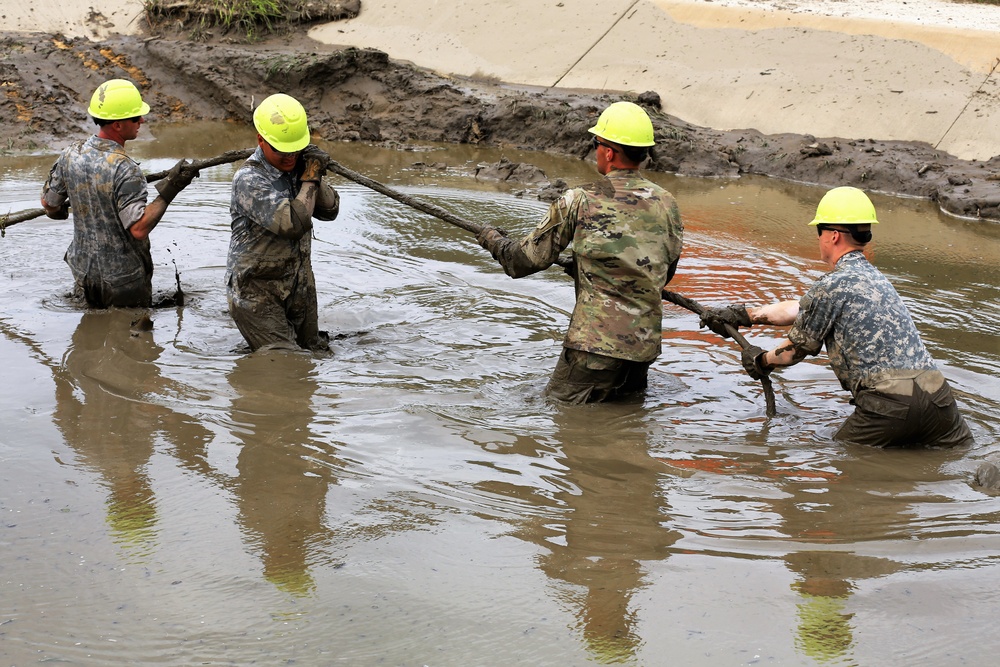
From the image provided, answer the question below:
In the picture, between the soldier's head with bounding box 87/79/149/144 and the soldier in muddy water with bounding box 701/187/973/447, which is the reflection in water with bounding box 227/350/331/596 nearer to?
the soldier's head with bounding box 87/79/149/144

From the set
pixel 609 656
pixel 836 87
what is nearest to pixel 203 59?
pixel 836 87

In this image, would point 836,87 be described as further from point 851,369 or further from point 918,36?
point 851,369

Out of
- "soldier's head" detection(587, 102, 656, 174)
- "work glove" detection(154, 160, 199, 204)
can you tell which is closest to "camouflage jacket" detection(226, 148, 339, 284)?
"work glove" detection(154, 160, 199, 204)

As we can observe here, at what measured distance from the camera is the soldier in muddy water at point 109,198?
6.20m

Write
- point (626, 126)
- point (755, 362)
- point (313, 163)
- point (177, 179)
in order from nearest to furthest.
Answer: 1. point (626, 126)
2. point (755, 362)
3. point (313, 163)
4. point (177, 179)

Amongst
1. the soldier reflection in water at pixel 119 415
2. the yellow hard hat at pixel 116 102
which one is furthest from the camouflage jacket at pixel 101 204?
the soldier reflection in water at pixel 119 415

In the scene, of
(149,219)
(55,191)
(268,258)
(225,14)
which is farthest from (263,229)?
(225,14)

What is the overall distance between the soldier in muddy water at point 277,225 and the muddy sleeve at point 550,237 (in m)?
1.26

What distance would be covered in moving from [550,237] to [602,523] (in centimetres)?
158

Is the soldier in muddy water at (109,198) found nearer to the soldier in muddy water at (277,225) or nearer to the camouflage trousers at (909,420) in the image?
the soldier in muddy water at (277,225)

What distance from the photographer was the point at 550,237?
199 inches

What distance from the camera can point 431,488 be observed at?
14.3 ft

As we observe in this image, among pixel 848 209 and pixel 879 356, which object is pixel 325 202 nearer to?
pixel 848 209

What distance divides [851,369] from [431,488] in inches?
81.0
